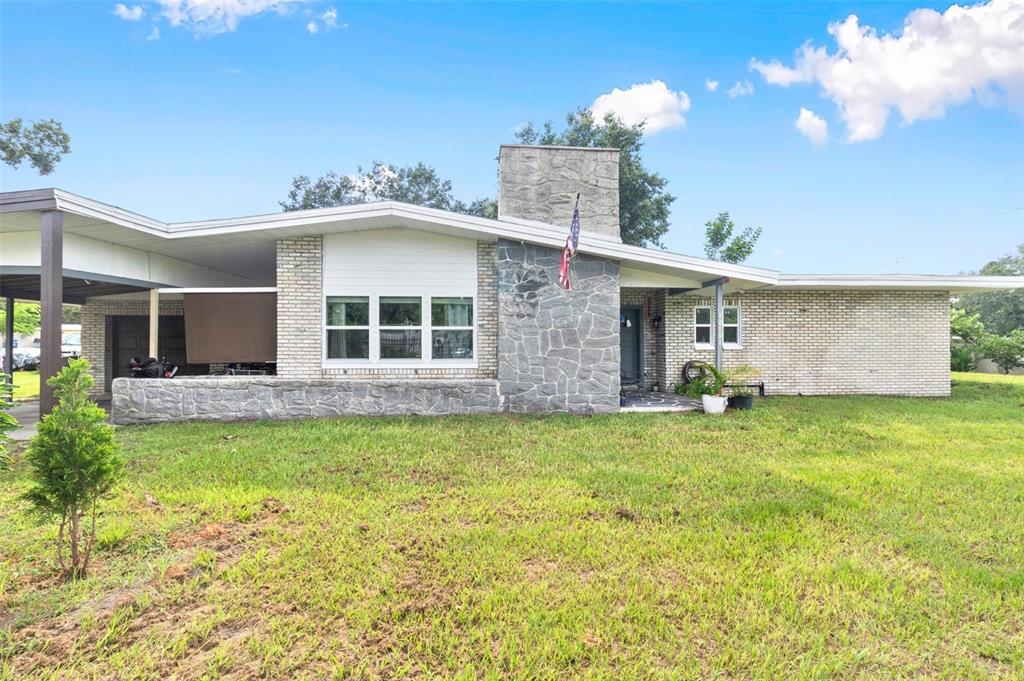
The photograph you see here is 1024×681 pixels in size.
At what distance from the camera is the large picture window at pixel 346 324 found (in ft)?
30.5

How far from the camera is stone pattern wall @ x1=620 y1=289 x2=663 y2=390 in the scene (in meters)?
12.7

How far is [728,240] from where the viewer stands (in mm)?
23672

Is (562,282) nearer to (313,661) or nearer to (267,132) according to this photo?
(313,661)

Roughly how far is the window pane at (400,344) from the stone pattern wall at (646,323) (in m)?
5.93

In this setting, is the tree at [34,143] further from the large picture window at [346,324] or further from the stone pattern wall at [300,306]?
the large picture window at [346,324]

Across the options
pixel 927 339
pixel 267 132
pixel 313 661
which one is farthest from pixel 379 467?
pixel 267 132

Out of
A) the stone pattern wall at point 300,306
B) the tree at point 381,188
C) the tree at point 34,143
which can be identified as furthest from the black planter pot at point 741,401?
the tree at point 34,143

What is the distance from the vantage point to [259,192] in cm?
3141

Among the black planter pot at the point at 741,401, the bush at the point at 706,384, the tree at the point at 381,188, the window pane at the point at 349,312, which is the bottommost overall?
the black planter pot at the point at 741,401

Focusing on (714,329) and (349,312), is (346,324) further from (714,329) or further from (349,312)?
(714,329)

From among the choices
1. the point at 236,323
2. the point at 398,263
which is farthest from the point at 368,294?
the point at 236,323

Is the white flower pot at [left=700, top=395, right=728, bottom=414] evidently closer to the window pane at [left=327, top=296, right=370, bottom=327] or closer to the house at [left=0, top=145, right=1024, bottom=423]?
the house at [left=0, top=145, right=1024, bottom=423]

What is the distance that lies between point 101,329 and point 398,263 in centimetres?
857

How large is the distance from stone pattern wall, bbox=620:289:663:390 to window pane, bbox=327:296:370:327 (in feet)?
21.9
